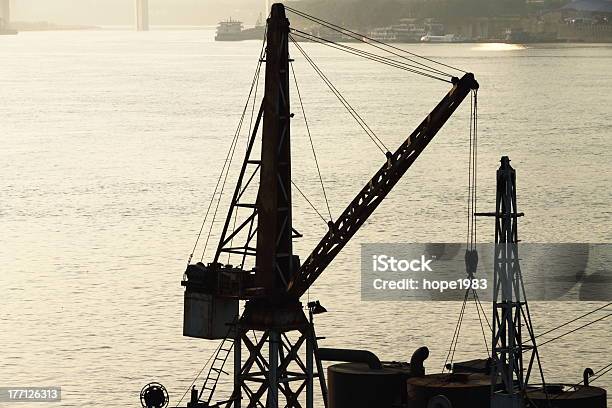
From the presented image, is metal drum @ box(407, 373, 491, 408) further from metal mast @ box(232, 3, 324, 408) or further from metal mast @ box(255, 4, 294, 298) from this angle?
metal mast @ box(255, 4, 294, 298)

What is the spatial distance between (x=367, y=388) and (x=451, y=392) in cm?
555

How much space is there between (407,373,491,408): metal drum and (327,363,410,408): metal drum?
123 inches

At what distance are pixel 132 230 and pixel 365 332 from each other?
4690 cm

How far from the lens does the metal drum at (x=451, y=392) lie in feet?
216

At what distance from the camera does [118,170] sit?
190 metres

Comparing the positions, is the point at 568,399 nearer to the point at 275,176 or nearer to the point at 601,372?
the point at 275,176

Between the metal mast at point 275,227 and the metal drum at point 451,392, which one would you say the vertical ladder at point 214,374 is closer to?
the metal mast at point 275,227

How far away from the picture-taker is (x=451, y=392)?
6594cm

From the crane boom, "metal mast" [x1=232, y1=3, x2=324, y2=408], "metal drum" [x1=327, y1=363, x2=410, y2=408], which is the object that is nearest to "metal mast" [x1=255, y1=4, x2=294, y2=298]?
"metal mast" [x1=232, y1=3, x2=324, y2=408]

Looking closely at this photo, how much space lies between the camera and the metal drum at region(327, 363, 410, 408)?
7025 cm

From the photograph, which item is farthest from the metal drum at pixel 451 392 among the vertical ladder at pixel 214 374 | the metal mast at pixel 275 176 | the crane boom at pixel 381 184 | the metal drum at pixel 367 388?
the vertical ladder at pixel 214 374

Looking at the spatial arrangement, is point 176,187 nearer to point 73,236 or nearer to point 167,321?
point 73,236

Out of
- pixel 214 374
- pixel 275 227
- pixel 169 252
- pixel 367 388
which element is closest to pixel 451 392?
pixel 367 388

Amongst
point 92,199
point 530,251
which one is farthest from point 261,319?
point 92,199
